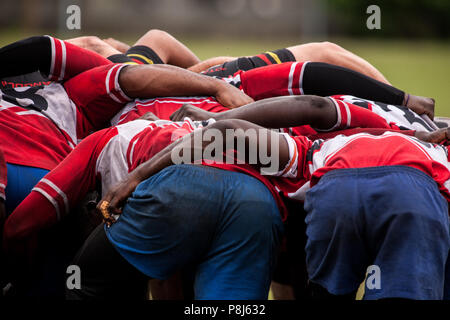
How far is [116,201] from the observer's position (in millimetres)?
1690

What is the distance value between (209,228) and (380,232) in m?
0.46

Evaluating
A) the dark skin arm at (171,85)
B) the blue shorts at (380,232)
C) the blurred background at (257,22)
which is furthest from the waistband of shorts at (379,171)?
the blurred background at (257,22)

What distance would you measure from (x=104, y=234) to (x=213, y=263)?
0.35 metres

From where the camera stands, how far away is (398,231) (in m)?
1.47

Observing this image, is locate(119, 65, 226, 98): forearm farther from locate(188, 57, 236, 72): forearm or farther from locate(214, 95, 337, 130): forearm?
locate(188, 57, 236, 72): forearm

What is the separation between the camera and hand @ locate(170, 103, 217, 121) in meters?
2.08

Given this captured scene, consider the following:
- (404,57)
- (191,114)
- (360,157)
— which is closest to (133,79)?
(191,114)

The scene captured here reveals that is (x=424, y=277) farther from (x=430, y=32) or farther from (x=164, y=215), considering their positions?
(x=430, y=32)

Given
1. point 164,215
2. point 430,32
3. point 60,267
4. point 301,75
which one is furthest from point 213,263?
point 430,32

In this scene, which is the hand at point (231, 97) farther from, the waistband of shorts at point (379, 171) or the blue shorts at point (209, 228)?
the waistband of shorts at point (379, 171)

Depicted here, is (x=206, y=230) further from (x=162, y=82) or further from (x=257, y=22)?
(x=257, y=22)

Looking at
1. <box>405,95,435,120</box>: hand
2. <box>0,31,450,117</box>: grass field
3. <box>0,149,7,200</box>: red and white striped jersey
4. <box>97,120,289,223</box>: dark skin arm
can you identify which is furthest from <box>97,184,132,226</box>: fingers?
<box>0,31,450,117</box>: grass field

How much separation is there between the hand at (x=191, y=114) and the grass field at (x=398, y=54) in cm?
654

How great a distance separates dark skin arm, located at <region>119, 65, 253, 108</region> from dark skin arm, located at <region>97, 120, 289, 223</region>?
567 mm
